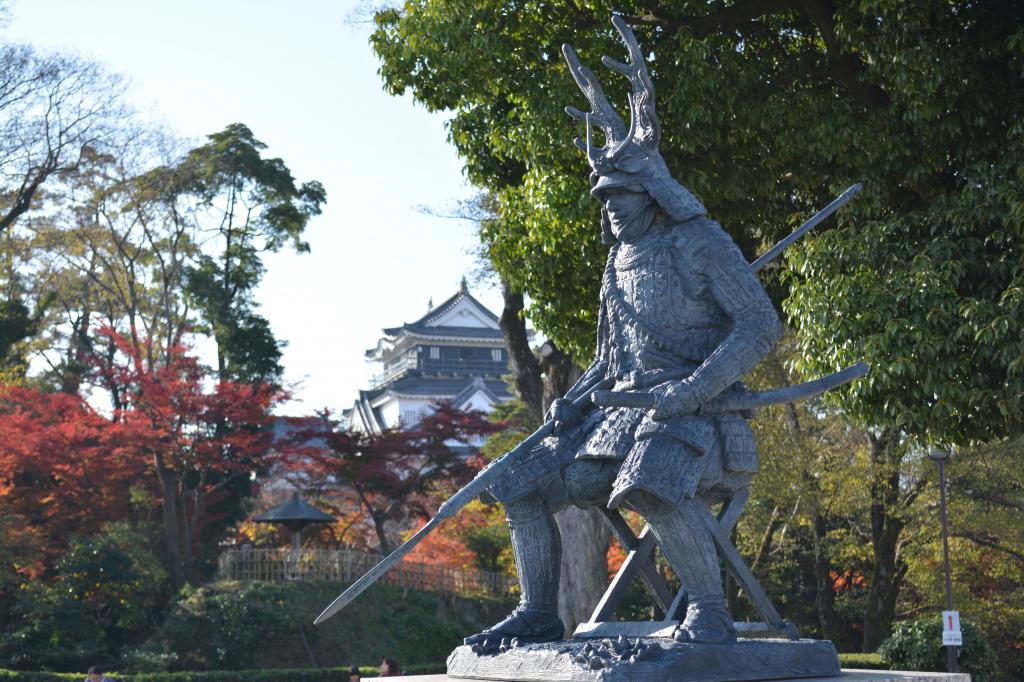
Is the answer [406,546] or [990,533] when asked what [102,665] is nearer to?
[990,533]

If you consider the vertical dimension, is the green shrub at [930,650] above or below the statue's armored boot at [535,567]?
below

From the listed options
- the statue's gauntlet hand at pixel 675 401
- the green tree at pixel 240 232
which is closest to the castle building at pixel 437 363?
the green tree at pixel 240 232

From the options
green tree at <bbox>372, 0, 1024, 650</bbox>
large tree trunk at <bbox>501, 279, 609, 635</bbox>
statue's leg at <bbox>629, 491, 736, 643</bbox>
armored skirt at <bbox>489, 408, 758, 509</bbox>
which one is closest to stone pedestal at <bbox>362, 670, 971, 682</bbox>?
statue's leg at <bbox>629, 491, 736, 643</bbox>

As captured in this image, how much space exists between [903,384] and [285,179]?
21237 mm

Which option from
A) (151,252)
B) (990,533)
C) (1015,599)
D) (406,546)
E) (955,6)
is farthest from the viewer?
(151,252)

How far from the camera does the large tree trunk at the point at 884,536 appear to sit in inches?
748

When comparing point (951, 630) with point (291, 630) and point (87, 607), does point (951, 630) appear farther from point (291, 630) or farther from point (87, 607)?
point (87, 607)

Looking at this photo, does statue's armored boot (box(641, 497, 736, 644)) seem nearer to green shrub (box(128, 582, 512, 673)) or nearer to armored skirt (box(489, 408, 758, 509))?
armored skirt (box(489, 408, 758, 509))

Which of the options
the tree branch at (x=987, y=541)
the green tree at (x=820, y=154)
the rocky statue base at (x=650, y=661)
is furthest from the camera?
the tree branch at (x=987, y=541)

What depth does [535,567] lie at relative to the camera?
16.9 feet

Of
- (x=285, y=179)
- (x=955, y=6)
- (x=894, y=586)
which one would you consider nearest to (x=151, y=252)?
(x=285, y=179)

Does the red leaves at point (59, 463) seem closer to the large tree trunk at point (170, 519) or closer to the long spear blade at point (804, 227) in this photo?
the large tree trunk at point (170, 519)

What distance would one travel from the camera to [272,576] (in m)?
23.7

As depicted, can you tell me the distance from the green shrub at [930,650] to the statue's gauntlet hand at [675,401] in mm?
13443
